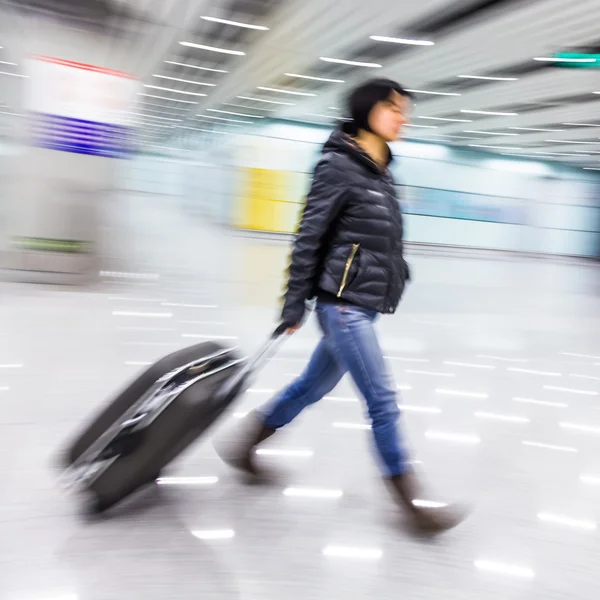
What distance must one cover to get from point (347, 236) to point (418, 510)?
3.53 ft

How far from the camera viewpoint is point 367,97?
2242mm

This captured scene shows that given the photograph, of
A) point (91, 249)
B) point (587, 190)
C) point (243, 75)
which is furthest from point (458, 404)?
point (587, 190)

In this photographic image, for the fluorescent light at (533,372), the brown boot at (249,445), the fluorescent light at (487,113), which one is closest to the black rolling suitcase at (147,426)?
the brown boot at (249,445)

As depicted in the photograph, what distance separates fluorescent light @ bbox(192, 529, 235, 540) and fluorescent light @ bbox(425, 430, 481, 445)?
5.12ft

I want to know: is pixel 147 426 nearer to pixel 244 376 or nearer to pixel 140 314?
pixel 244 376

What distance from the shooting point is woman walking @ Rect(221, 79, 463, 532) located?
7.25ft

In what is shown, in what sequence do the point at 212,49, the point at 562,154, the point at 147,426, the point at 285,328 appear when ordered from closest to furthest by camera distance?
1. the point at 147,426
2. the point at 285,328
3. the point at 212,49
4. the point at 562,154

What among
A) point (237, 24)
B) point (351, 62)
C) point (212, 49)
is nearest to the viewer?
point (237, 24)

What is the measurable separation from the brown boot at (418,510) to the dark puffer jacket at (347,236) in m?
0.69

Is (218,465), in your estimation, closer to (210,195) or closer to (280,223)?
(280,223)

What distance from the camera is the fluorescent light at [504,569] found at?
7.17ft

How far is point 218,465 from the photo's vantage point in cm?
289

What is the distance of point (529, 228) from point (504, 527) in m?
25.1

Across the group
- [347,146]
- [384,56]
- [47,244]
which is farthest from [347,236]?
[384,56]
